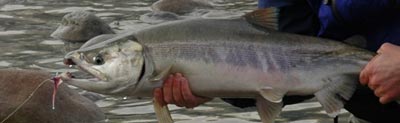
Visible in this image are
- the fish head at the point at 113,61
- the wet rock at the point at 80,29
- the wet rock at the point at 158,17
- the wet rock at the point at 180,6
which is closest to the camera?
the fish head at the point at 113,61

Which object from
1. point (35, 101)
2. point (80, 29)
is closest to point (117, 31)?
point (80, 29)

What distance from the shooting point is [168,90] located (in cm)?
470

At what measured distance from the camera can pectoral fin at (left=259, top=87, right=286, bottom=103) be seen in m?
4.72

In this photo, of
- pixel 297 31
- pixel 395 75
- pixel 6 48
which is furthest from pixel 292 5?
pixel 6 48

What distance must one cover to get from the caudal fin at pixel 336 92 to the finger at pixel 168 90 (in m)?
0.63

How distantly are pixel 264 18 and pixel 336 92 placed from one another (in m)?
0.44

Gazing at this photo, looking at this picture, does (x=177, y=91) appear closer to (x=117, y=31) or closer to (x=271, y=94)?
(x=271, y=94)

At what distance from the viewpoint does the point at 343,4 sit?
Answer: 201 inches

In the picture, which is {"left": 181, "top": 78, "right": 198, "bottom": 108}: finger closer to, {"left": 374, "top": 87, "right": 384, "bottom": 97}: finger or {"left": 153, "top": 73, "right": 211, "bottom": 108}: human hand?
{"left": 153, "top": 73, "right": 211, "bottom": 108}: human hand

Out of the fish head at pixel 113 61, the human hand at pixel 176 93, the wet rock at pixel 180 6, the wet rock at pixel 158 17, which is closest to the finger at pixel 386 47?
the human hand at pixel 176 93

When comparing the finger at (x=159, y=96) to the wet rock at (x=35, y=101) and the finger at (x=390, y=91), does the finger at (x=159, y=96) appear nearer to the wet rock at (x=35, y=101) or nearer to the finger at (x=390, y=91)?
the finger at (x=390, y=91)

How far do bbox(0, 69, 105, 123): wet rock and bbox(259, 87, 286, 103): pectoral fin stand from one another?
319cm

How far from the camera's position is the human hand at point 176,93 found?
4.65 m

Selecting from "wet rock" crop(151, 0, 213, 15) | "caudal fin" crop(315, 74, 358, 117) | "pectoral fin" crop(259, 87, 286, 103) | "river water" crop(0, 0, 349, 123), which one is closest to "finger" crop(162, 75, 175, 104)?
"pectoral fin" crop(259, 87, 286, 103)
